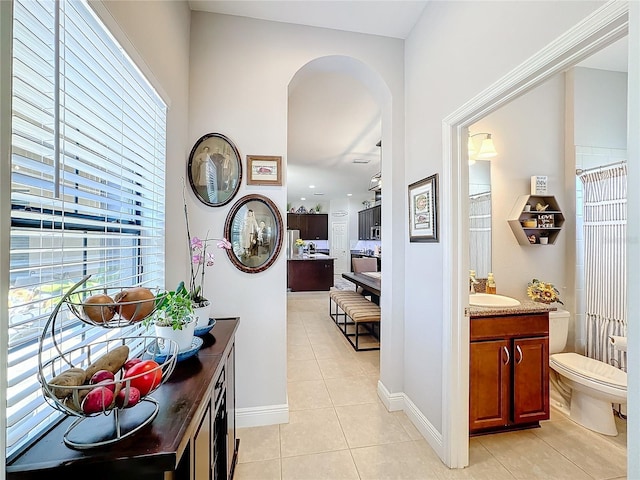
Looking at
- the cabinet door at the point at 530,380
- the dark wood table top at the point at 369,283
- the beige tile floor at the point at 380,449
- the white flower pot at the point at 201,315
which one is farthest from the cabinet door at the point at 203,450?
the dark wood table top at the point at 369,283

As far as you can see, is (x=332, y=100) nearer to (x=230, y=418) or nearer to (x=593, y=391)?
(x=230, y=418)

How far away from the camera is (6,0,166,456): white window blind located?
0.70 m

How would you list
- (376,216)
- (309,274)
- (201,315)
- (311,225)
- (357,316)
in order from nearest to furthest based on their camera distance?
(201,315)
(357,316)
(309,274)
(376,216)
(311,225)

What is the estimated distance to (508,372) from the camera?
195cm

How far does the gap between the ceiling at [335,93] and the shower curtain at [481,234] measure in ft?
4.94

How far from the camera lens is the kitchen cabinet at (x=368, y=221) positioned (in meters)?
7.83

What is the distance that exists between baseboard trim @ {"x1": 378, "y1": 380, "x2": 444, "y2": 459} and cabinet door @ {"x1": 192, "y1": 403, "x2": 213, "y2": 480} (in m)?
1.43

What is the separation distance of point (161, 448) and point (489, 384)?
2.04 metres

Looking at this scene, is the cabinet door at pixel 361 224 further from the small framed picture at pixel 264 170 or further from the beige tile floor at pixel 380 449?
the small framed picture at pixel 264 170

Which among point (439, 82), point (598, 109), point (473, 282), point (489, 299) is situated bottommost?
point (489, 299)

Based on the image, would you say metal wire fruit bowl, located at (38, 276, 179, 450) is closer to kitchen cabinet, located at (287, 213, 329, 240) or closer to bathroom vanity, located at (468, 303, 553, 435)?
bathroom vanity, located at (468, 303, 553, 435)

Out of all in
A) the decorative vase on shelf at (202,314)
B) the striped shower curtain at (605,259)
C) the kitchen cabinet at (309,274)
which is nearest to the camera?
the decorative vase on shelf at (202,314)

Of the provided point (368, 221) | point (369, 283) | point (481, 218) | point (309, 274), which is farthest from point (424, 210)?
point (368, 221)

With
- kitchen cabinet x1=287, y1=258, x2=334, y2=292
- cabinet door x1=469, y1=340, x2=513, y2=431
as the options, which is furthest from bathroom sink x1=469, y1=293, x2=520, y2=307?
kitchen cabinet x1=287, y1=258, x2=334, y2=292
